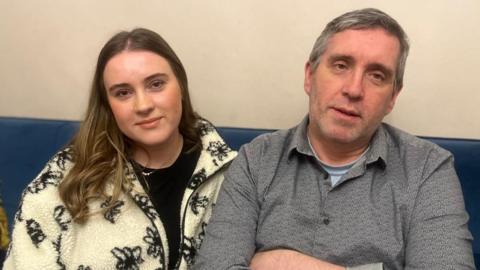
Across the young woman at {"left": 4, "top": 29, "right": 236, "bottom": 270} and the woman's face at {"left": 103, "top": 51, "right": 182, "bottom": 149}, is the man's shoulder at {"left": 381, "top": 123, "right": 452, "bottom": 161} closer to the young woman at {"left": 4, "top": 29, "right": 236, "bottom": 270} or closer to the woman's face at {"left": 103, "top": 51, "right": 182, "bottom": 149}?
the young woman at {"left": 4, "top": 29, "right": 236, "bottom": 270}

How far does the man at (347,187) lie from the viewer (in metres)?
1.32

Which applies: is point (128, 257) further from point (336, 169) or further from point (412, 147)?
point (412, 147)

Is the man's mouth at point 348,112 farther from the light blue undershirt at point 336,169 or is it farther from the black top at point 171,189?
the black top at point 171,189

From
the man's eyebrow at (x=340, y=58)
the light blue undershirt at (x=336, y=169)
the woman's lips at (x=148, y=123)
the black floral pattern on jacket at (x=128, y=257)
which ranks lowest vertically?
the black floral pattern on jacket at (x=128, y=257)

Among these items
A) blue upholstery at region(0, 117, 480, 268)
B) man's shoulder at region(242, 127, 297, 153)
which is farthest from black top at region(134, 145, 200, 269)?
blue upholstery at region(0, 117, 480, 268)

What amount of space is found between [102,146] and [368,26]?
3.07ft

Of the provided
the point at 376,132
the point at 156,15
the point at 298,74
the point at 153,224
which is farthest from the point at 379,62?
the point at 156,15

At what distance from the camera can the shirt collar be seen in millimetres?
1413

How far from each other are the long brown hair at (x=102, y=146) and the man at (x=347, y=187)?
0.35 meters

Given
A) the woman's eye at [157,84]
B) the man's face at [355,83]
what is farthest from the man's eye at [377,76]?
the woman's eye at [157,84]

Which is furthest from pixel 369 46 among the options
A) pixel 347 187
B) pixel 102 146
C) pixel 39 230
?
pixel 39 230

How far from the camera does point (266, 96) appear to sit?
1.99m

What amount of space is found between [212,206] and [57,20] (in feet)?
3.96

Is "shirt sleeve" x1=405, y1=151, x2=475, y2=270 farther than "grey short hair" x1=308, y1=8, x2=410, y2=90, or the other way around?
"grey short hair" x1=308, y1=8, x2=410, y2=90
